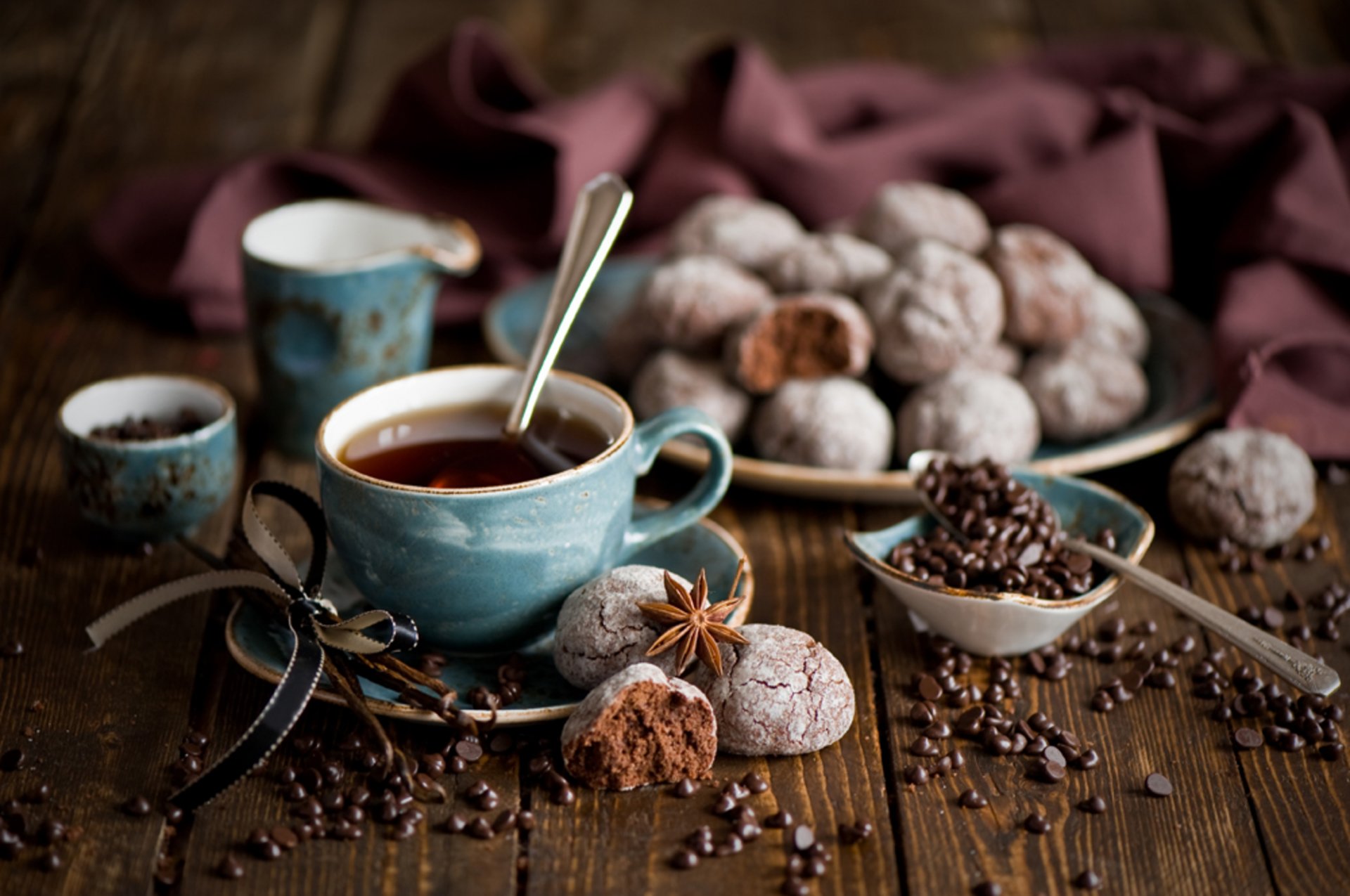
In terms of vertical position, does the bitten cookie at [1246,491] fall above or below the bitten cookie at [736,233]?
below

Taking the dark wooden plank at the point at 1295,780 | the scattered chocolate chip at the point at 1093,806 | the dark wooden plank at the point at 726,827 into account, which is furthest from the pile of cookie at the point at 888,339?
the scattered chocolate chip at the point at 1093,806

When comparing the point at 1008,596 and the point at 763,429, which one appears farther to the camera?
the point at 763,429

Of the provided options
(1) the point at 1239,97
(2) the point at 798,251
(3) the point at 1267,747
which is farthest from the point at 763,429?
(1) the point at 1239,97

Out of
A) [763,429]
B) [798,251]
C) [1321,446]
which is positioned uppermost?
[798,251]

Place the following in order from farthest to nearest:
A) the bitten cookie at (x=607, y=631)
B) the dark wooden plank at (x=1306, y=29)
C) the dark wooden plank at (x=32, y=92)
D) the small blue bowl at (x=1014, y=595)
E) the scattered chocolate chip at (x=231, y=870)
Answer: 1. the dark wooden plank at (x=1306, y=29)
2. the dark wooden plank at (x=32, y=92)
3. the small blue bowl at (x=1014, y=595)
4. the bitten cookie at (x=607, y=631)
5. the scattered chocolate chip at (x=231, y=870)

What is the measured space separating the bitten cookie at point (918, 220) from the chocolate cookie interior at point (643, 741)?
4.26 feet

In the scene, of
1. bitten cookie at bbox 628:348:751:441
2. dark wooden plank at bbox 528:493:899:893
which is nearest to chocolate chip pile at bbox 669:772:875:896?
dark wooden plank at bbox 528:493:899:893

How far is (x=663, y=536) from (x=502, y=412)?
317 millimetres

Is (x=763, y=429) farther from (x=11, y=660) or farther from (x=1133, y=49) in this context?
(x=1133, y=49)

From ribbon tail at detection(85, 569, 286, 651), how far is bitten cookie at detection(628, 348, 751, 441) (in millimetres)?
869

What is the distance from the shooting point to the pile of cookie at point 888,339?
2455mm

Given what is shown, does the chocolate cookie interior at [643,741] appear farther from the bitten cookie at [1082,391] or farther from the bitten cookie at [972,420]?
the bitten cookie at [1082,391]

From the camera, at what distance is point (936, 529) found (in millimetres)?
2193

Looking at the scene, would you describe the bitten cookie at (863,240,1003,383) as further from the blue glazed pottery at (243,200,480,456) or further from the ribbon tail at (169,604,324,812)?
the ribbon tail at (169,604,324,812)
